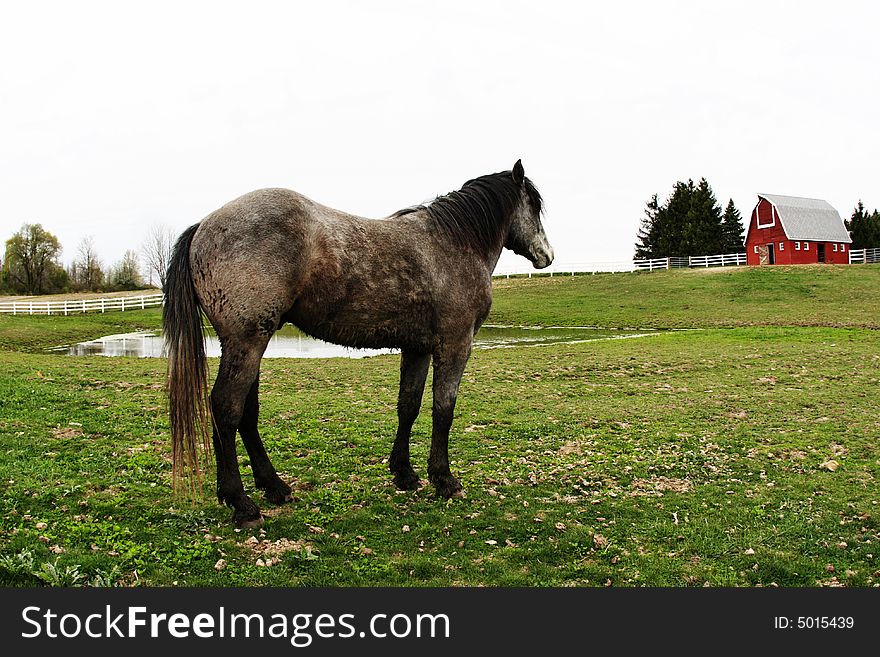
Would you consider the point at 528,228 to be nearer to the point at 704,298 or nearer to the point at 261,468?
the point at 261,468

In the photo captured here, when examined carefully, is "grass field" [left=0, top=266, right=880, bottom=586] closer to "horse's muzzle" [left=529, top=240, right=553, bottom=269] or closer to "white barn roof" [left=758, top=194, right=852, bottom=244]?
"horse's muzzle" [left=529, top=240, right=553, bottom=269]

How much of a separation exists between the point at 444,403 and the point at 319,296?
5.59ft

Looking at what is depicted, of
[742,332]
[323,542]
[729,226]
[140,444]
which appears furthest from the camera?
[729,226]

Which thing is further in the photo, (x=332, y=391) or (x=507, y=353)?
(x=507, y=353)

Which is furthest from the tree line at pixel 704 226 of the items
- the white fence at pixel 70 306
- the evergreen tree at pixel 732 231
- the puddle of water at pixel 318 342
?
the white fence at pixel 70 306

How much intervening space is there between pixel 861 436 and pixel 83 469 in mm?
9697

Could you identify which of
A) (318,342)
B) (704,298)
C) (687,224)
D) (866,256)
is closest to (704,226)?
(687,224)

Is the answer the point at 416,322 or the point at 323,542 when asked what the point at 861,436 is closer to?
the point at 416,322

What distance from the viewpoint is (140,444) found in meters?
7.64

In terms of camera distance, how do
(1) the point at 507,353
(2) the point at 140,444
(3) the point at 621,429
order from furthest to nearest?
1. (1) the point at 507,353
2. (3) the point at 621,429
3. (2) the point at 140,444

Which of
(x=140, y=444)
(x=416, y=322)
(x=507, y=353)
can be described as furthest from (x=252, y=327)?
(x=507, y=353)

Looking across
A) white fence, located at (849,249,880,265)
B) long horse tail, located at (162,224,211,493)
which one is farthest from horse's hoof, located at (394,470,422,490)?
white fence, located at (849,249,880,265)

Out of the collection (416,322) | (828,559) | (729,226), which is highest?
(729,226)

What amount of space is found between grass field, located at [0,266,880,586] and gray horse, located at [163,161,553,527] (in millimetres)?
646
